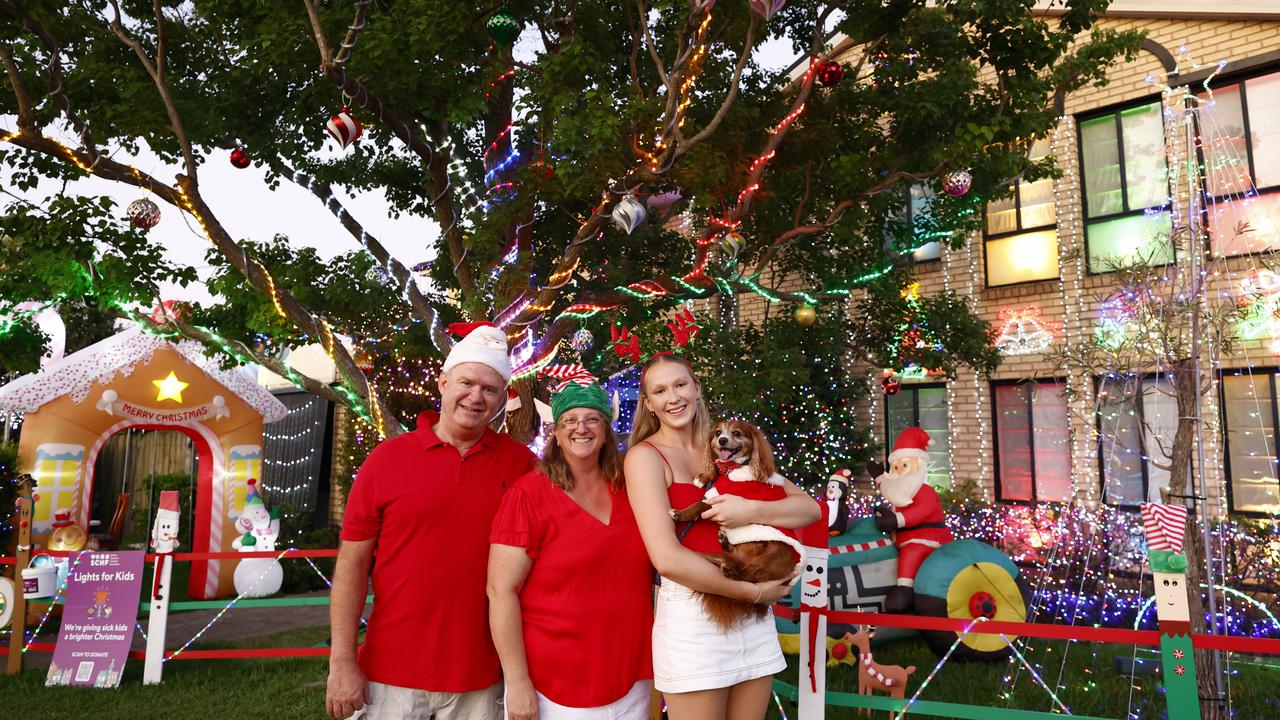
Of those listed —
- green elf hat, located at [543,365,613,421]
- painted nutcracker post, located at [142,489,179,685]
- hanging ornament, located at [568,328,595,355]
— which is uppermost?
hanging ornament, located at [568,328,595,355]

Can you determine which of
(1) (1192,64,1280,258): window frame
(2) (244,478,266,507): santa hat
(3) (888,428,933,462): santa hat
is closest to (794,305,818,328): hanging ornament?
(3) (888,428,933,462): santa hat

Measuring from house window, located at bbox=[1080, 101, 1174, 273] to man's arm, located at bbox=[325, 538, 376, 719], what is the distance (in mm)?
9933

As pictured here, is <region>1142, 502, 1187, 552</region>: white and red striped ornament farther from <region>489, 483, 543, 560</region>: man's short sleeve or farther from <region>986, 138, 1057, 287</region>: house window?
<region>986, 138, 1057, 287</region>: house window

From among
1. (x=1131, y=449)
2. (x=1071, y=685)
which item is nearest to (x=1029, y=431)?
(x=1131, y=449)

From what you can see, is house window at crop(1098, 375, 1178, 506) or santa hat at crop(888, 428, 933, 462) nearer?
santa hat at crop(888, 428, 933, 462)

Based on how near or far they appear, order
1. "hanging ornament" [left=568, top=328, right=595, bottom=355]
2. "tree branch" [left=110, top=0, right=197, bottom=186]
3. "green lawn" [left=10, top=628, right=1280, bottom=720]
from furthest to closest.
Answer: "hanging ornament" [left=568, top=328, right=595, bottom=355] → "tree branch" [left=110, top=0, right=197, bottom=186] → "green lawn" [left=10, top=628, right=1280, bottom=720]

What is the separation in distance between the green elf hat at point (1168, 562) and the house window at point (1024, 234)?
827cm

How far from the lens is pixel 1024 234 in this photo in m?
11.0

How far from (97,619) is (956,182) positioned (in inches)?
331

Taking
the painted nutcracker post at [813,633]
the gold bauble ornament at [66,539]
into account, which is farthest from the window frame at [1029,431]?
the gold bauble ornament at [66,539]

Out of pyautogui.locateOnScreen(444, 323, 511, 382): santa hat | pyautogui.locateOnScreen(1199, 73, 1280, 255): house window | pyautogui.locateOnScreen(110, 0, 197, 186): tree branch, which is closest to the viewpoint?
pyautogui.locateOnScreen(444, 323, 511, 382): santa hat

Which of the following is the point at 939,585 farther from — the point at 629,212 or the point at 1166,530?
the point at 629,212

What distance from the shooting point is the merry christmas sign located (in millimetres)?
6520

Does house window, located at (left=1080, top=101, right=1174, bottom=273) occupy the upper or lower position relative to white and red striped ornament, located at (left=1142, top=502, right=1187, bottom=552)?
upper
